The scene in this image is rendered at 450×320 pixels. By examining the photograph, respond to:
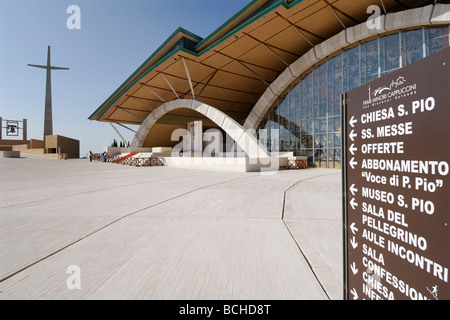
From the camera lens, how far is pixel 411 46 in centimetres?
1888

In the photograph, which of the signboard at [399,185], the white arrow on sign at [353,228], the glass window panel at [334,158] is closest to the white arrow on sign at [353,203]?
the signboard at [399,185]

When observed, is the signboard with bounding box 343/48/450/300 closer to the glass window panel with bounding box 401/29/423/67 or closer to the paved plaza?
the paved plaza

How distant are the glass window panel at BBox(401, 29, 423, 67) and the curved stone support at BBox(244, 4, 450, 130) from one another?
2.49ft

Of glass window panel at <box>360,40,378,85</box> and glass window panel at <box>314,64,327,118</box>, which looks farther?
glass window panel at <box>314,64,327,118</box>

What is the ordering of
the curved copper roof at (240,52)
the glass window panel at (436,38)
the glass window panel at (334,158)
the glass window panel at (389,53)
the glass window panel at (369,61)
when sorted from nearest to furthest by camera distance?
the glass window panel at (436,38)
the curved copper roof at (240,52)
the glass window panel at (389,53)
the glass window panel at (369,61)
the glass window panel at (334,158)

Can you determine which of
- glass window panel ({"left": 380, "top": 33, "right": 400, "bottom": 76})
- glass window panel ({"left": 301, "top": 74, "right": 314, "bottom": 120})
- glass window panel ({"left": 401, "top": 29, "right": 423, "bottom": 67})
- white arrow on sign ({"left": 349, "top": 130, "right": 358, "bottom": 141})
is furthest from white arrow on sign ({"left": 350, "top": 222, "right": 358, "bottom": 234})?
glass window panel ({"left": 301, "top": 74, "right": 314, "bottom": 120})

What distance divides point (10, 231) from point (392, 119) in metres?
6.50

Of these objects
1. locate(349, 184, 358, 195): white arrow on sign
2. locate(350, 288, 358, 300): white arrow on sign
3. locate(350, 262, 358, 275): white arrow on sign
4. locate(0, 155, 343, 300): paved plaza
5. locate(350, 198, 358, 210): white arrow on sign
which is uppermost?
locate(349, 184, 358, 195): white arrow on sign

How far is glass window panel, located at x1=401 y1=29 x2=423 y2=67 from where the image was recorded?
727 inches

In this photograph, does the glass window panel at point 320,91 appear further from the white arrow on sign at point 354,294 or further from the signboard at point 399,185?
the white arrow on sign at point 354,294

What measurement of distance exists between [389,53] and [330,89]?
5.59 meters

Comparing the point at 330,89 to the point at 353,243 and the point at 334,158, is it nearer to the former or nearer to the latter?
the point at 334,158

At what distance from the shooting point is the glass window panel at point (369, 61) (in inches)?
819

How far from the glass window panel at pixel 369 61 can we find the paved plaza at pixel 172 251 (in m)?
19.6
